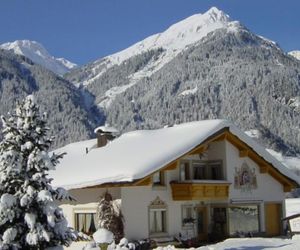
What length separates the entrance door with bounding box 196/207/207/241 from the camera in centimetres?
3247

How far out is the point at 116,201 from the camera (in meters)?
28.6

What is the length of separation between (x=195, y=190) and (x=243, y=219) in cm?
479

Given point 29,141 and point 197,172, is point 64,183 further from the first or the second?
point 29,141

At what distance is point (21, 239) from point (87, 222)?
42.9ft

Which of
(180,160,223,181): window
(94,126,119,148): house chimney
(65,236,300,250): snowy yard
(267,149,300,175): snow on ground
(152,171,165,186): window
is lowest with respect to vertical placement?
(65,236,300,250): snowy yard

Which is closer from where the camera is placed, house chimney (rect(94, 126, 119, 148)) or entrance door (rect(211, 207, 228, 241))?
entrance door (rect(211, 207, 228, 241))

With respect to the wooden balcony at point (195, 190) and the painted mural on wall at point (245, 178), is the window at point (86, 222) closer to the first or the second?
the wooden balcony at point (195, 190)

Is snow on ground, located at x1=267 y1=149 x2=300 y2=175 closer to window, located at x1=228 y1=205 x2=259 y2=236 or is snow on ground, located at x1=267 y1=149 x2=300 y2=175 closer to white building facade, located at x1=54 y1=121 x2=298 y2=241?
white building facade, located at x1=54 y1=121 x2=298 y2=241

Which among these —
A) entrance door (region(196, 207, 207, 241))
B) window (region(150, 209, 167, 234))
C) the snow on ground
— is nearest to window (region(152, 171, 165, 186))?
window (region(150, 209, 167, 234))

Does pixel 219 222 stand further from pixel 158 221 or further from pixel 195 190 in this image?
→ pixel 158 221

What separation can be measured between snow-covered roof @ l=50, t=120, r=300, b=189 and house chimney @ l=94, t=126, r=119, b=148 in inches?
44.0

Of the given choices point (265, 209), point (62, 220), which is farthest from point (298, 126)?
point (62, 220)

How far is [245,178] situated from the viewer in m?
34.8

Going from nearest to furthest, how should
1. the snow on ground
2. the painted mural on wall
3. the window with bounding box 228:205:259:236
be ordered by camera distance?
the window with bounding box 228:205:259:236 < the painted mural on wall < the snow on ground
